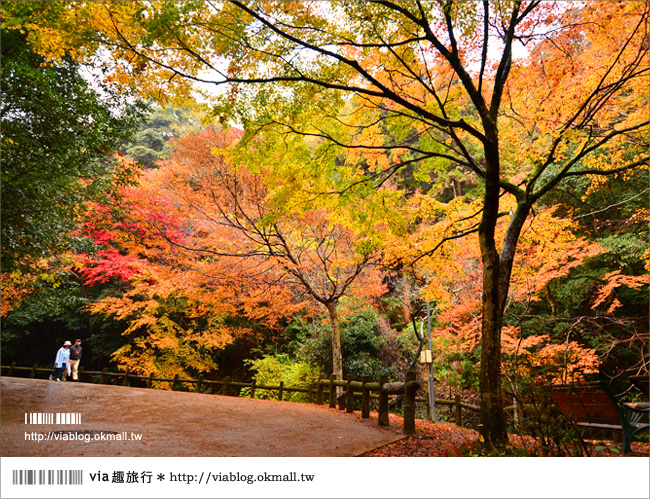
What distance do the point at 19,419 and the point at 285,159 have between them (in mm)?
4496

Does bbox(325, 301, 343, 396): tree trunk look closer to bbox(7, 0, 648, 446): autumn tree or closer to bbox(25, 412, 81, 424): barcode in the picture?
bbox(7, 0, 648, 446): autumn tree

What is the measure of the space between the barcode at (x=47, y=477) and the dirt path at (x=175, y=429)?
614 millimetres

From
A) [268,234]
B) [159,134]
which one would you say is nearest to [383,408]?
[268,234]

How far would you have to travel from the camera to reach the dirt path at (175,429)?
3.22m

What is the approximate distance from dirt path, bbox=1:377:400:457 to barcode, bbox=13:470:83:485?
2.01ft

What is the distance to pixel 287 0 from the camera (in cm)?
372

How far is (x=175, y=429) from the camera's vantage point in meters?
4.18

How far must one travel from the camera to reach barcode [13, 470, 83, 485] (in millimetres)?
2285

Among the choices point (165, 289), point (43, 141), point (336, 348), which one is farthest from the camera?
point (165, 289)

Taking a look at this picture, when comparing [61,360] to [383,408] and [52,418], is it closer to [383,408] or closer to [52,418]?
[52,418]

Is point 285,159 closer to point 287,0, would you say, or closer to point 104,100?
point 287,0

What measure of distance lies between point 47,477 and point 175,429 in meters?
1.97

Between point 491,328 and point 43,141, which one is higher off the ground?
point 43,141

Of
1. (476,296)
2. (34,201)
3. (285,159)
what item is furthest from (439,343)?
(34,201)
